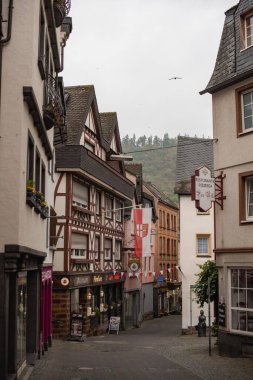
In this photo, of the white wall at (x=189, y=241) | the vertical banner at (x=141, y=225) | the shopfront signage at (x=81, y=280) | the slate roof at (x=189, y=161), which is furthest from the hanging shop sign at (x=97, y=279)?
the slate roof at (x=189, y=161)

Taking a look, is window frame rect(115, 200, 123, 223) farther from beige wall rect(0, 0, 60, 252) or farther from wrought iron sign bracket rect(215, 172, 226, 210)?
beige wall rect(0, 0, 60, 252)

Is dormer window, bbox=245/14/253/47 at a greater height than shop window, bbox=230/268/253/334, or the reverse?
dormer window, bbox=245/14/253/47

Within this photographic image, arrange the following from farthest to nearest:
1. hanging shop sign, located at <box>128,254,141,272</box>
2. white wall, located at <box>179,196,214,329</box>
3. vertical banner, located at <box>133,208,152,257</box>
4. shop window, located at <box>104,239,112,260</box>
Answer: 1. hanging shop sign, located at <box>128,254,141,272</box>
2. white wall, located at <box>179,196,214,329</box>
3. shop window, located at <box>104,239,112,260</box>
4. vertical banner, located at <box>133,208,152,257</box>

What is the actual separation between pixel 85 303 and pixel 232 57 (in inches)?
627

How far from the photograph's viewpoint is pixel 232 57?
66.2ft

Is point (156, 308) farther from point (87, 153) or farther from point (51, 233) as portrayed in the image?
point (51, 233)

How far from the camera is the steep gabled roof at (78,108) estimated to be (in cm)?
2903

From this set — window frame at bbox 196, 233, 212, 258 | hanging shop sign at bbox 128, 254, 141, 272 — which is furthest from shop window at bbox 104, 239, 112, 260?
window frame at bbox 196, 233, 212, 258

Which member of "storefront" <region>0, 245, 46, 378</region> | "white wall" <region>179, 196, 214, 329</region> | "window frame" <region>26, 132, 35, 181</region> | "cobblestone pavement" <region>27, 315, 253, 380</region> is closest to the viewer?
"storefront" <region>0, 245, 46, 378</region>

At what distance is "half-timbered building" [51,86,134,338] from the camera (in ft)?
91.4

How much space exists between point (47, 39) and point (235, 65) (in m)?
6.50

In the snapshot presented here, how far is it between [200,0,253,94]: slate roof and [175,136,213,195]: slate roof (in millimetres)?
16231

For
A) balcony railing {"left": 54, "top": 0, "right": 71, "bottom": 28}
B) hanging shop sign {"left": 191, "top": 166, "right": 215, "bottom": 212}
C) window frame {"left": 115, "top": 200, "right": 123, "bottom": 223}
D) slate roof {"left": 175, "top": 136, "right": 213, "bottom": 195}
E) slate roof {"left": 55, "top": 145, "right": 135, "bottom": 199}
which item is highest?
balcony railing {"left": 54, "top": 0, "right": 71, "bottom": 28}

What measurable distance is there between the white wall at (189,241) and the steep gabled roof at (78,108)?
8.06 metres
